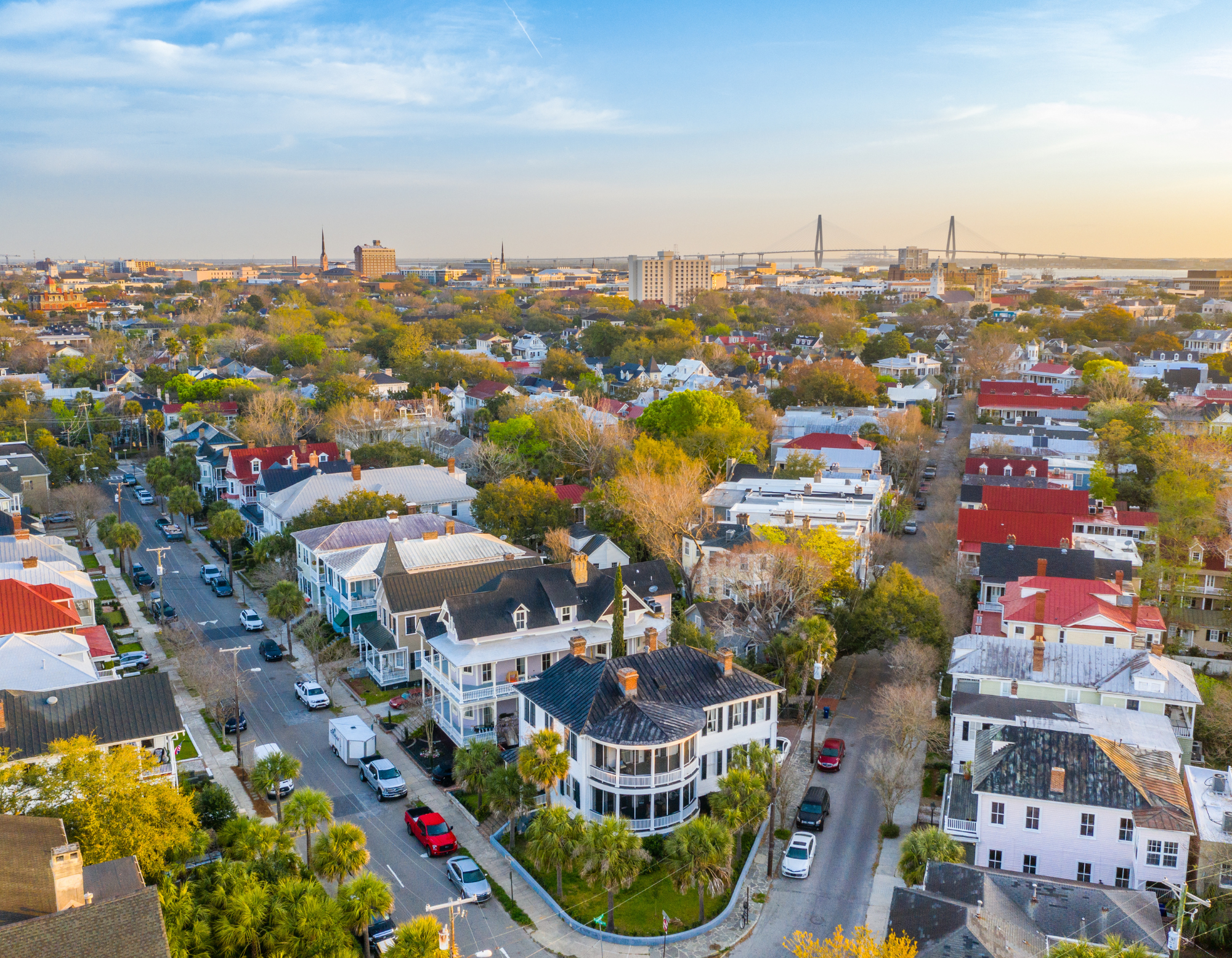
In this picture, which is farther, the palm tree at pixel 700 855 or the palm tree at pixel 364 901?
the palm tree at pixel 700 855

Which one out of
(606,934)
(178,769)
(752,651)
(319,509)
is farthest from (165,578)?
(606,934)

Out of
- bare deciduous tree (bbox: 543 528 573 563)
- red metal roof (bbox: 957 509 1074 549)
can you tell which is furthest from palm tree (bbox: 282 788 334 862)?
red metal roof (bbox: 957 509 1074 549)

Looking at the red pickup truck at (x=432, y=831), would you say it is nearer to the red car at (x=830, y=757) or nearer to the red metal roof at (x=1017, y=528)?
the red car at (x=830, y=757)

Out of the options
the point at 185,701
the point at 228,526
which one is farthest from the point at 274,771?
the point at 228,526

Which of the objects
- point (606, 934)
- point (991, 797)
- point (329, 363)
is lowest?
point (606, 934)

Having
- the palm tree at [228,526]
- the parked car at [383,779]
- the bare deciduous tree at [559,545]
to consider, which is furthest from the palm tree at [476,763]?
the palm tree at [228,526]

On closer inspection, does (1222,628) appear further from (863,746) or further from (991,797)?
(991,797)

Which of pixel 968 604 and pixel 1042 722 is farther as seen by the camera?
pixel 968 604

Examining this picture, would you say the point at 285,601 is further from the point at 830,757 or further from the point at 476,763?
the point at 830,757
